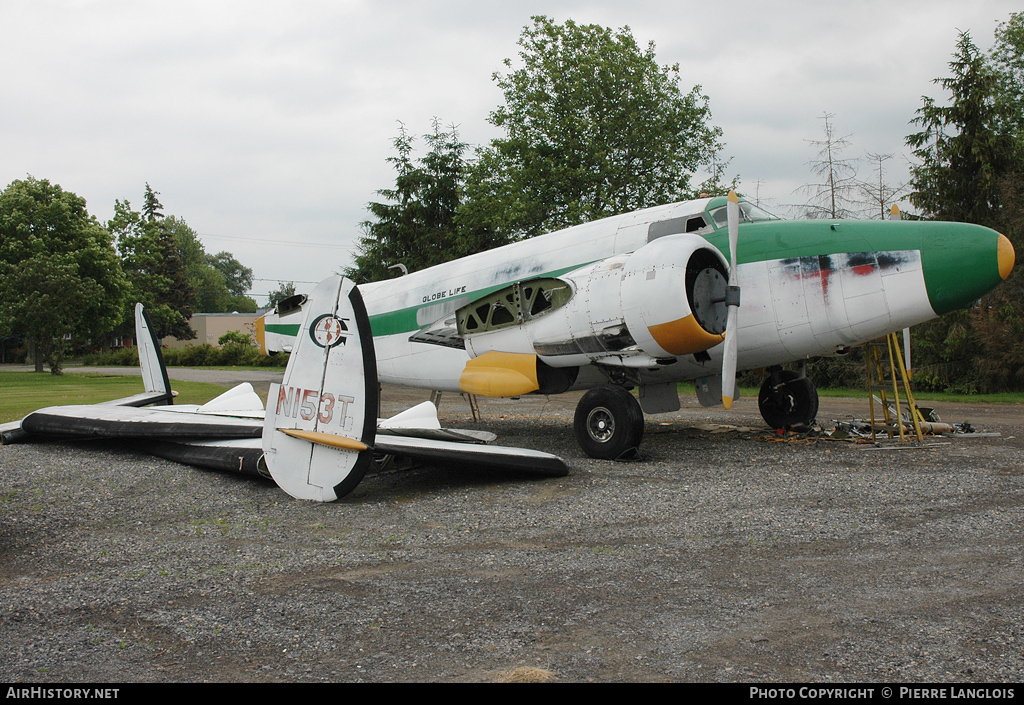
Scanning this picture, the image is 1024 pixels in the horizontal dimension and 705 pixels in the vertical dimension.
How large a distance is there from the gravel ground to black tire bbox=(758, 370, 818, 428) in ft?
9.48

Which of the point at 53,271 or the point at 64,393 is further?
the point at 53,271

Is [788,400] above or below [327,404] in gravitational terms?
below

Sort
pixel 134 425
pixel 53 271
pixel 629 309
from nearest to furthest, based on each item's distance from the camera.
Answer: pixel 629 309 < pixel 134 425 < pixel 53 271

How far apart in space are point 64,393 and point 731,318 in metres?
23.3

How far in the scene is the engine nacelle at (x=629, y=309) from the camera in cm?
906

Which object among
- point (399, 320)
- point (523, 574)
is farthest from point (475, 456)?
point (399, 320)

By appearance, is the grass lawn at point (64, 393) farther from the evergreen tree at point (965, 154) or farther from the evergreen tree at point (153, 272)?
the evergreen tree at point (965, 154)

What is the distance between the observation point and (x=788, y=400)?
12219 millimetres

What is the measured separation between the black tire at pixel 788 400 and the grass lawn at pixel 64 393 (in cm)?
1523

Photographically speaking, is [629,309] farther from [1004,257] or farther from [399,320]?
[399,320]

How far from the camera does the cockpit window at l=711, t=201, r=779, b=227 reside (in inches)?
406

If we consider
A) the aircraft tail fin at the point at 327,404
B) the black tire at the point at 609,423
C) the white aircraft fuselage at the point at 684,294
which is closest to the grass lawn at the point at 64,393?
the aircraft tail fin at the point at 327,404
